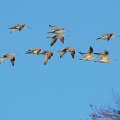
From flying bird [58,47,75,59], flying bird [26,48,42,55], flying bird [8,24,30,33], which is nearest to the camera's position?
flying bird [58,47,75,59]

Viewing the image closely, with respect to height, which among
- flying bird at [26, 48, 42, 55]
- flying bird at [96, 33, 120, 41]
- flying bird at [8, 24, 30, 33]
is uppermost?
flying bird at [8, 24, 30, 33]

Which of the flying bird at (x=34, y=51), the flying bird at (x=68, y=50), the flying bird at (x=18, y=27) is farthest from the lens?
the flying bird at (x=18, y=27)

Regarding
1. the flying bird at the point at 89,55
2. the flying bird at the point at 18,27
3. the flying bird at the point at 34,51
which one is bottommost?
the flying bird at the point at 89,55

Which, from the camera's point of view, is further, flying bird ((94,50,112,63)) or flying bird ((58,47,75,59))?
flying bird ((94,50,112,63))

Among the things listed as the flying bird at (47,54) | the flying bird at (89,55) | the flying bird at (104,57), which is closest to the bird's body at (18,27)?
the flying bird at (47,54)

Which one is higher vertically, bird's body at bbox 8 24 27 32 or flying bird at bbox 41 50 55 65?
bird's body at bbox 8 24 27 32

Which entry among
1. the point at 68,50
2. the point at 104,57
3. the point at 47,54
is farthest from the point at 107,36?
the point at 47,54

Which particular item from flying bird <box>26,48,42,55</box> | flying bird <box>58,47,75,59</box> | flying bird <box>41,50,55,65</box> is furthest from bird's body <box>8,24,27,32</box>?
flying bird <box>58,47,75,59</box>

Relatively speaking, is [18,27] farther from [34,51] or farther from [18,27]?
[34,51]

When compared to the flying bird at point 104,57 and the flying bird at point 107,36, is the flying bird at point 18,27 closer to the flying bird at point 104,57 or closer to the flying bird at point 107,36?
the flying bird at point 107,36

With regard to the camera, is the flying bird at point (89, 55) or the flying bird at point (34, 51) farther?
the flying bird at point (34, 51)

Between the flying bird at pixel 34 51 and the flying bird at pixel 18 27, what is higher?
the flying bird at pixel 18 27

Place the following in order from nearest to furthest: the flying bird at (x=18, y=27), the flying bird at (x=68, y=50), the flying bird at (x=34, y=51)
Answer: the flying bird at (x=68, y=50) < the flying bird at (x=34, y=51) < the flying bird at (x=18, y=27)

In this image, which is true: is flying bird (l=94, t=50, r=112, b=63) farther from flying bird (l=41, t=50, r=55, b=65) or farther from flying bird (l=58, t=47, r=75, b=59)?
flying bird (l=41, t=50, r=55, b=65)
